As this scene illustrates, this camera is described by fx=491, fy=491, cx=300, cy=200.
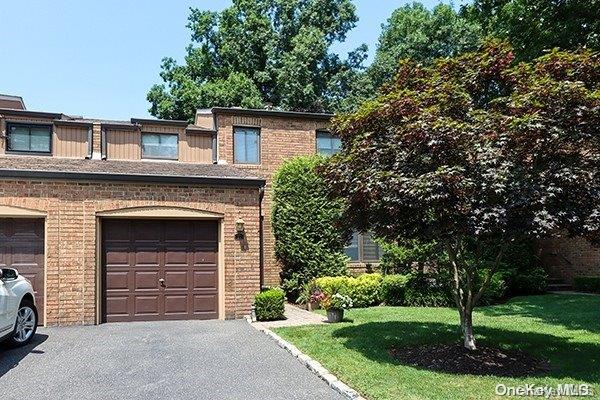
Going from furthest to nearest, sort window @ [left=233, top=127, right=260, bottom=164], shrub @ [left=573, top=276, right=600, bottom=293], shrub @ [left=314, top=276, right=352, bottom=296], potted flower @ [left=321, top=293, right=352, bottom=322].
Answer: shrub @ [left=573, top=276, right=600, bottom=293] → window @ [left=233, top=127, right=260, bottom=164] → shrub @ [left=314, top=276, right=352, bottom=296] → potted flower @ [left=321, top=293, right=352, bottom=322]

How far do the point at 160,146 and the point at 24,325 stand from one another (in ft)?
23.1

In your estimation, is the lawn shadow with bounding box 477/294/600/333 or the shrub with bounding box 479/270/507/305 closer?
the lawn shadow with bounding box 477/294/600/333

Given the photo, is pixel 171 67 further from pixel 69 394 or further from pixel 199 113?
pixel 69 394

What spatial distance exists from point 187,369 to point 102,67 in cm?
1241

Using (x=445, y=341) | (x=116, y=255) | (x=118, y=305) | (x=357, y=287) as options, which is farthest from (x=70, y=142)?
(x=445, y=341)

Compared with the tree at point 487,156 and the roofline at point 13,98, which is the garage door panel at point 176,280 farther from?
the roofline at point 13,98

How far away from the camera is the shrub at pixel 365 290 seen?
13961mm

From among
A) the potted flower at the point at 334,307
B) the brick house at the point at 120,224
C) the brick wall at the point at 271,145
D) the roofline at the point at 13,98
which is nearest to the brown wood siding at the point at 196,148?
the brick house at the point at 120,224

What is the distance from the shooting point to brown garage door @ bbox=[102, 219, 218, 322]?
38.7ft

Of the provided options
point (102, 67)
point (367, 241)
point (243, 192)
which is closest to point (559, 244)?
point (367, 241)

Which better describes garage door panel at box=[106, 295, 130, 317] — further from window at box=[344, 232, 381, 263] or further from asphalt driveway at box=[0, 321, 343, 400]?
window at box=[344, 232, 381, 263]

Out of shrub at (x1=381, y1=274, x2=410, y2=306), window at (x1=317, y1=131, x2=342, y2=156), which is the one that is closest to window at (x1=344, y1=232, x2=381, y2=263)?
shrub at (x1=381, y1=274, x2=410, y2=306)

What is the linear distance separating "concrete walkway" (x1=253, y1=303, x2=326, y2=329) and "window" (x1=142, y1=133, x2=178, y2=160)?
19.1 feet

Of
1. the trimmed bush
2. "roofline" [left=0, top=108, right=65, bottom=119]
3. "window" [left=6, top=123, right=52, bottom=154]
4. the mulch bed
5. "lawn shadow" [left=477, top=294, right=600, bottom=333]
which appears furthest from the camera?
"roofline" [left=0, top=108, right=65, bottom=119]
